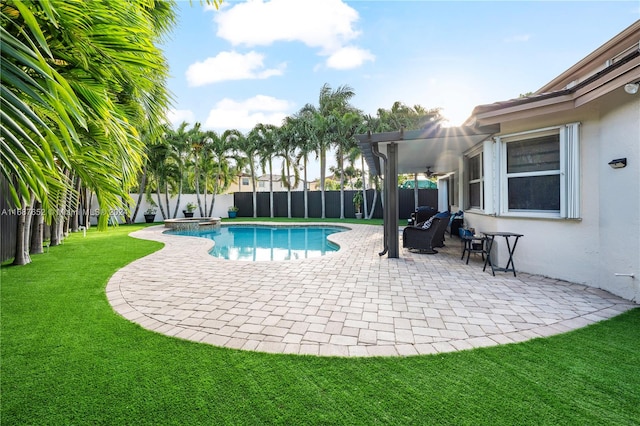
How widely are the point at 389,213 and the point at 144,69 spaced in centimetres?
591

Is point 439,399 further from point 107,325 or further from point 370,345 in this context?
point 107,325

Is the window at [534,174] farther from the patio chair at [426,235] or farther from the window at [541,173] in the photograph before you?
the patio chair at [426,235]

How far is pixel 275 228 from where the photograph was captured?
1695 cm

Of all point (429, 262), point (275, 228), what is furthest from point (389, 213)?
point (275, 228)

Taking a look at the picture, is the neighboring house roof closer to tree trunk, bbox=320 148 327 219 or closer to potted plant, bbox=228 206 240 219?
tree trunk, bbox=320 148 327 219

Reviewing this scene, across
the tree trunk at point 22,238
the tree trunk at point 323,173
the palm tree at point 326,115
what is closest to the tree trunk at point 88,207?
the tree trunk at point 22,238

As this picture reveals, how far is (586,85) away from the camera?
4281 mm

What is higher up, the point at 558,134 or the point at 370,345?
the point at 558,134

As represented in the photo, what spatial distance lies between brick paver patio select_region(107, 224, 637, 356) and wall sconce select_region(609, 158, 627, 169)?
73.8 inches

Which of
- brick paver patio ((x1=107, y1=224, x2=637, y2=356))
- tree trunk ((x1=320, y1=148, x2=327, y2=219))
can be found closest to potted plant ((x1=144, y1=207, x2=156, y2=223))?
tree trunk ((x1=320, y1=148, x2=327, y2=219))

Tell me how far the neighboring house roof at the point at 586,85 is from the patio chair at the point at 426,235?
98.1 inches

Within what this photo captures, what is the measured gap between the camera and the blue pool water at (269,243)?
31.1ft

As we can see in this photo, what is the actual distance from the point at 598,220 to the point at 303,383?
5.18m

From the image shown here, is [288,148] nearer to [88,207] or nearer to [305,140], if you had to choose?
[305,140]
